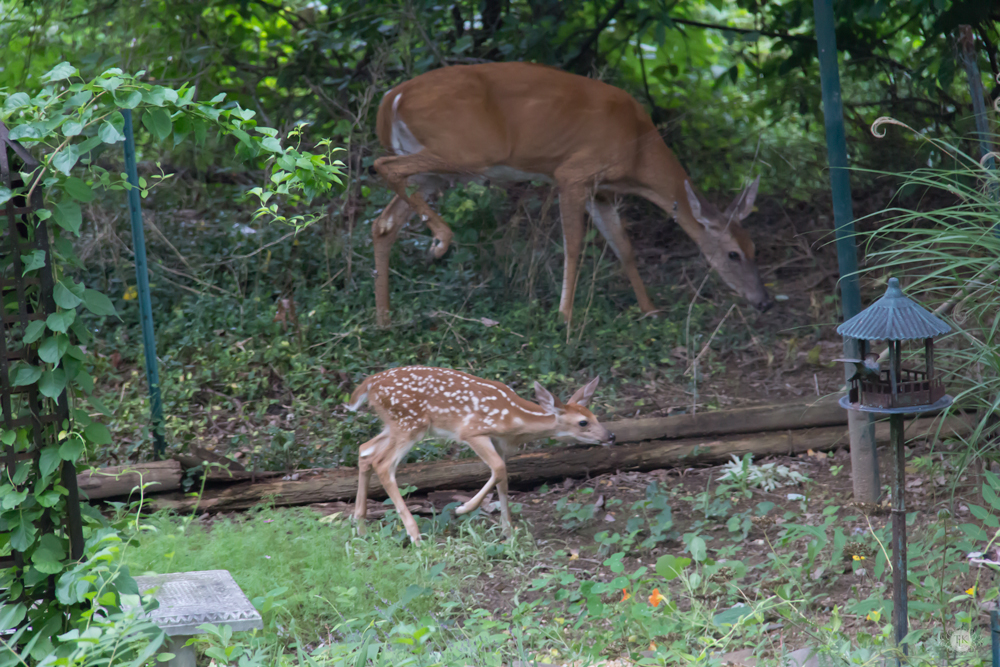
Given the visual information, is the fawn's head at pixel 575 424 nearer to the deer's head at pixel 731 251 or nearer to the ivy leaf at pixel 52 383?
the ivy leaf at pixel 52 383

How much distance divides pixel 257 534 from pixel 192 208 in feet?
17.9

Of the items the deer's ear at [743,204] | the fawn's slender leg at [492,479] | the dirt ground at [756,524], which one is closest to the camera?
the dirt ground at [756,524]

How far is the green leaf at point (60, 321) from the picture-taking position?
2711 mm

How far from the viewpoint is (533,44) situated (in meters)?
8.05

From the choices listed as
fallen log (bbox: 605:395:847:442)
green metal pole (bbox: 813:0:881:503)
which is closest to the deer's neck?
fallen log (bbox: 605:395:847:442)

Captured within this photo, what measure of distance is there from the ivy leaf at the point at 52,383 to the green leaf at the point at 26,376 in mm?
19

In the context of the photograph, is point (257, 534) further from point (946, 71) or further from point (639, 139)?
point (946, 71)

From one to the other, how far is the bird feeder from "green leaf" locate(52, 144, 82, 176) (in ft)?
7.40

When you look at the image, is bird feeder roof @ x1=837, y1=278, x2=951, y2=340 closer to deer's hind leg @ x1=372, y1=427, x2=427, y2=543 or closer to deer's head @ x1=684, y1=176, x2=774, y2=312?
deer's hind leg @ x1=372, y1=427, x2=427, y2=543

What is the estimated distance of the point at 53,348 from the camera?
8.96 feet

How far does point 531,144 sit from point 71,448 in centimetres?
518

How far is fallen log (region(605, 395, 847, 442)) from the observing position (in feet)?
17.9

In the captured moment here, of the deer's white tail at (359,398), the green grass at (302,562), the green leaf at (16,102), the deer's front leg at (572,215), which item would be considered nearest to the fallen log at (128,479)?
the green grass at (302,562)

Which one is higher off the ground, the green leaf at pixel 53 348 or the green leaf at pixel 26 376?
the green leaf at pixel 53 348
